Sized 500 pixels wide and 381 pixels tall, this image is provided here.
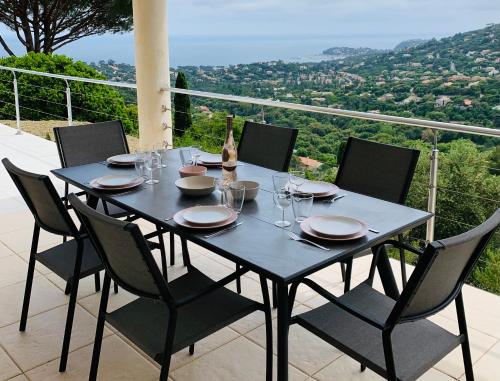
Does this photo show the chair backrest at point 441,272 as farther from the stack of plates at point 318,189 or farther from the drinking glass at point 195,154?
the drinking glass at point 195,154

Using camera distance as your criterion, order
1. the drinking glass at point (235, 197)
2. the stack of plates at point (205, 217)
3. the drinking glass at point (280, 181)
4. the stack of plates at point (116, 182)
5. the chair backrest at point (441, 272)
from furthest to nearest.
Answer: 1. the stack of plates at point (116, 182)
2. the drinking glass at point (280, 181)
3. the drinking glass at point (235, 197)
4. the stack of plates at point (205, 217)
5. the chair backrest at point (441, 272)

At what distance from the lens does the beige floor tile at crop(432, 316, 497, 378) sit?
7.34 feet

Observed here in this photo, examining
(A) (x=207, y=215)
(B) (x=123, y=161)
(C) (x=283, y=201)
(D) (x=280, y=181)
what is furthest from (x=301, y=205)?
(B) (x=123, y=161)

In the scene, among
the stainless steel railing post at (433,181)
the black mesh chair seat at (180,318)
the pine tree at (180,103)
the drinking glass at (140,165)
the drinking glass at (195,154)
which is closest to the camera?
the black mesh chair seat at (180,318)

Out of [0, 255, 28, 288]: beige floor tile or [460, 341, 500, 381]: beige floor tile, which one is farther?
[0, 255, 28, 288]: beige floor tile

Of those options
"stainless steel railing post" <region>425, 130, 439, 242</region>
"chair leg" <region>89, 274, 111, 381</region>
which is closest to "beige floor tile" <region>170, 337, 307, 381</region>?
"chair leg" <region>89, 274, 111, 381</region>

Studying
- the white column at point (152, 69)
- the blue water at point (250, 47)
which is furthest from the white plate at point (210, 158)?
the blue water at point (250, 47)

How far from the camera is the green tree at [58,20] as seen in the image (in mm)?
12680

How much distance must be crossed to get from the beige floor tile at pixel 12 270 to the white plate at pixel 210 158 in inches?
51.7

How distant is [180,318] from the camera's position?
6.26ft

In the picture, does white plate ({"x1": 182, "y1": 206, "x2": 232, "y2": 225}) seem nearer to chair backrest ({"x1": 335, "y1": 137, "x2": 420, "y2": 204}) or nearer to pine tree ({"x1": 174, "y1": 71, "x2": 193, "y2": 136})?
chair backrest ({"x1": 335, "y1": 137, "x2": 420, "y2": 204})

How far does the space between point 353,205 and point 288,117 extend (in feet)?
5.77

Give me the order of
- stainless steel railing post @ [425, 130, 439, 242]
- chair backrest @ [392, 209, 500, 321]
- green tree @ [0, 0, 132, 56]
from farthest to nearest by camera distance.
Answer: green tree @ [0, 0, 132, 56], stainless steel railing post @ [425, 130, 439, 242], chair backrest @ [392, 209, 500, 321]

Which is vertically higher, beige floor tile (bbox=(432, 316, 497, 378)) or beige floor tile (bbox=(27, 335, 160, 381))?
beige floor tile (bbox=(432, 316, 497, 378))
